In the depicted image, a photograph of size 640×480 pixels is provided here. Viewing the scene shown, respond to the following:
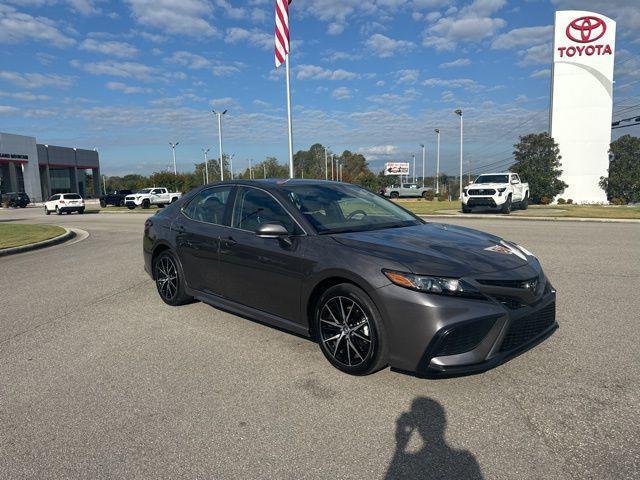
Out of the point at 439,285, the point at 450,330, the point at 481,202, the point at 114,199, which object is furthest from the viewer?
the point at 114,199

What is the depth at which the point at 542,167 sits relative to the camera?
34969 mm

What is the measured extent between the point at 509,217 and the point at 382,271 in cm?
1844

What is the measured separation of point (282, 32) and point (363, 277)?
18.3 m

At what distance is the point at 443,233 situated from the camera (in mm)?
4277

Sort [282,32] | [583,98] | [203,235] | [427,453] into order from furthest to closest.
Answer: [583,98] → [282,32] → [203,235] → [427,453]

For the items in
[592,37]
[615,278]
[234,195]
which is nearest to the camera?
[234,195]

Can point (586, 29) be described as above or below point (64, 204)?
above

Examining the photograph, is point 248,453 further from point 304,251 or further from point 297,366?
point 304,251

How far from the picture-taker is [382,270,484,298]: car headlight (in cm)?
319

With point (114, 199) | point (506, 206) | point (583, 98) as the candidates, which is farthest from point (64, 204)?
point (583, 98)

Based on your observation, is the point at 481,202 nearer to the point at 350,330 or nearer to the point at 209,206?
the point at 209,206

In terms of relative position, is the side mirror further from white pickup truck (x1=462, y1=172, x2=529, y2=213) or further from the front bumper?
white pickup truck (x1=462, y1=172, x2=529, y2=213)

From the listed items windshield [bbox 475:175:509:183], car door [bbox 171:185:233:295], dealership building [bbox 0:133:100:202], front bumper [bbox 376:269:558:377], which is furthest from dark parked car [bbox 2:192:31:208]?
front bumper [bbox 376:269:558:377]

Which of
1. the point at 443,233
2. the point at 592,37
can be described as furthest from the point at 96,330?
the point at 592,37
